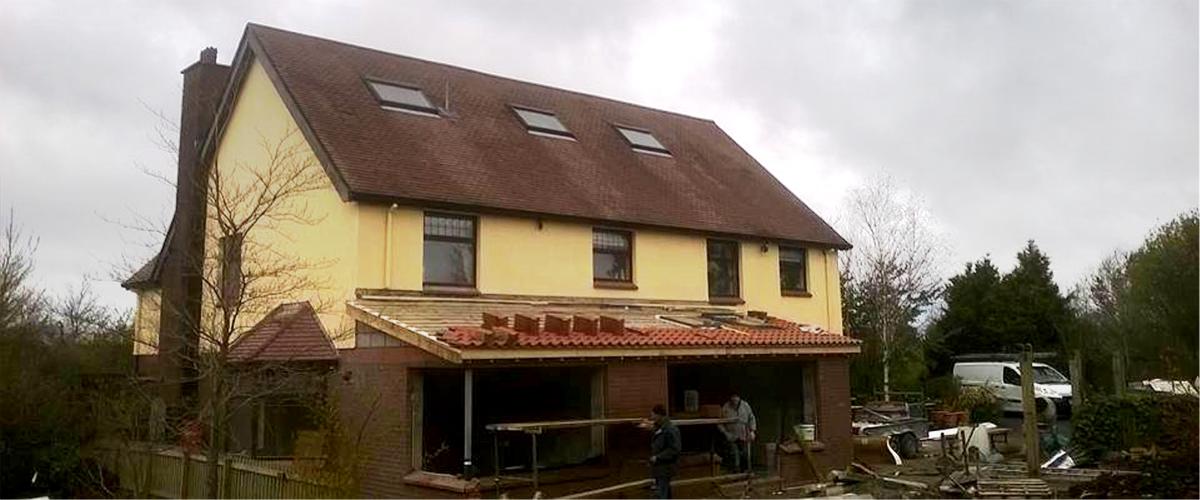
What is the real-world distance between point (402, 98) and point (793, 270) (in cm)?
1043

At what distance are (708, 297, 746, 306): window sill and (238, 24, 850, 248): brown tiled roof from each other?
5.13ft

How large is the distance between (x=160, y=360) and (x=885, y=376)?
21.9 metres

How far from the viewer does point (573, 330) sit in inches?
624

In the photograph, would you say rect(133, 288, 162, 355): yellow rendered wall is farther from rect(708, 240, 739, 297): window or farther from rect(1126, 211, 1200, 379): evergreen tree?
rect(1126, 211, 1200, 379): evergreen tree

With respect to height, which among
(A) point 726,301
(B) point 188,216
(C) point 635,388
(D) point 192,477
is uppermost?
(B) point 188,216

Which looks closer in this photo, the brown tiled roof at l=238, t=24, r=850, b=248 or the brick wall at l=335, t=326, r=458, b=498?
the brick wall at l=335, t=326, r=458, b=498

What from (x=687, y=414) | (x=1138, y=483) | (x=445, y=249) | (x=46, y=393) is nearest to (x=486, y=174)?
(x=445, y=249)

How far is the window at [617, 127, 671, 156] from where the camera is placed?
25516 mm

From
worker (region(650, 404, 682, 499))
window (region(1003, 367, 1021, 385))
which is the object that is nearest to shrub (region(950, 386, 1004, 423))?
window (region(1003, 367, 1021, 385))

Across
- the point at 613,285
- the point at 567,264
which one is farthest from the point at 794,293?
the point at 567,264

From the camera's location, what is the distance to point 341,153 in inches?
702

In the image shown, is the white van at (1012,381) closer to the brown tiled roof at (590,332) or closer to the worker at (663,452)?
the brown tiled roof at (590,332)

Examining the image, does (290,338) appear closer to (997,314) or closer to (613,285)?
(613,285)

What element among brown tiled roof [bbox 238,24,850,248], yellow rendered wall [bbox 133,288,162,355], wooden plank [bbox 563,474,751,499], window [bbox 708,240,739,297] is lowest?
wooden plank [bbox 563,474,751,499]
